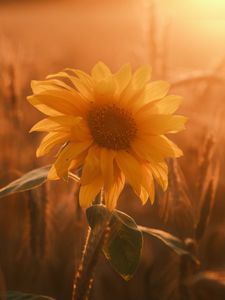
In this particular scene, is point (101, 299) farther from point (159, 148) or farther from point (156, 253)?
point (159, 148)

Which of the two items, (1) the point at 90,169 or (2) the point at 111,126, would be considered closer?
(1) the point at 90,169

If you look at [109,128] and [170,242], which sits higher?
[109,128]

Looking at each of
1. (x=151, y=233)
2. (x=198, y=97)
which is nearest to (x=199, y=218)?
(x=151, y=233)

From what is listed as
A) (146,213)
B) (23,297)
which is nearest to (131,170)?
(23,297)

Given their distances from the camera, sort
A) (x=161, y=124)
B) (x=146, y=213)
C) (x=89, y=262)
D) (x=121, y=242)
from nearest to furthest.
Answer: (x=89, y=262), (x=121, y=242), (x=161, y=124), (x=146, y=213)

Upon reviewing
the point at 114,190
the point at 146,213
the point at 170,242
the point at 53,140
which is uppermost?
the point at 53,140

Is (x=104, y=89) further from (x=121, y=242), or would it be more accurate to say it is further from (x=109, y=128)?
(x=121, y=242)
